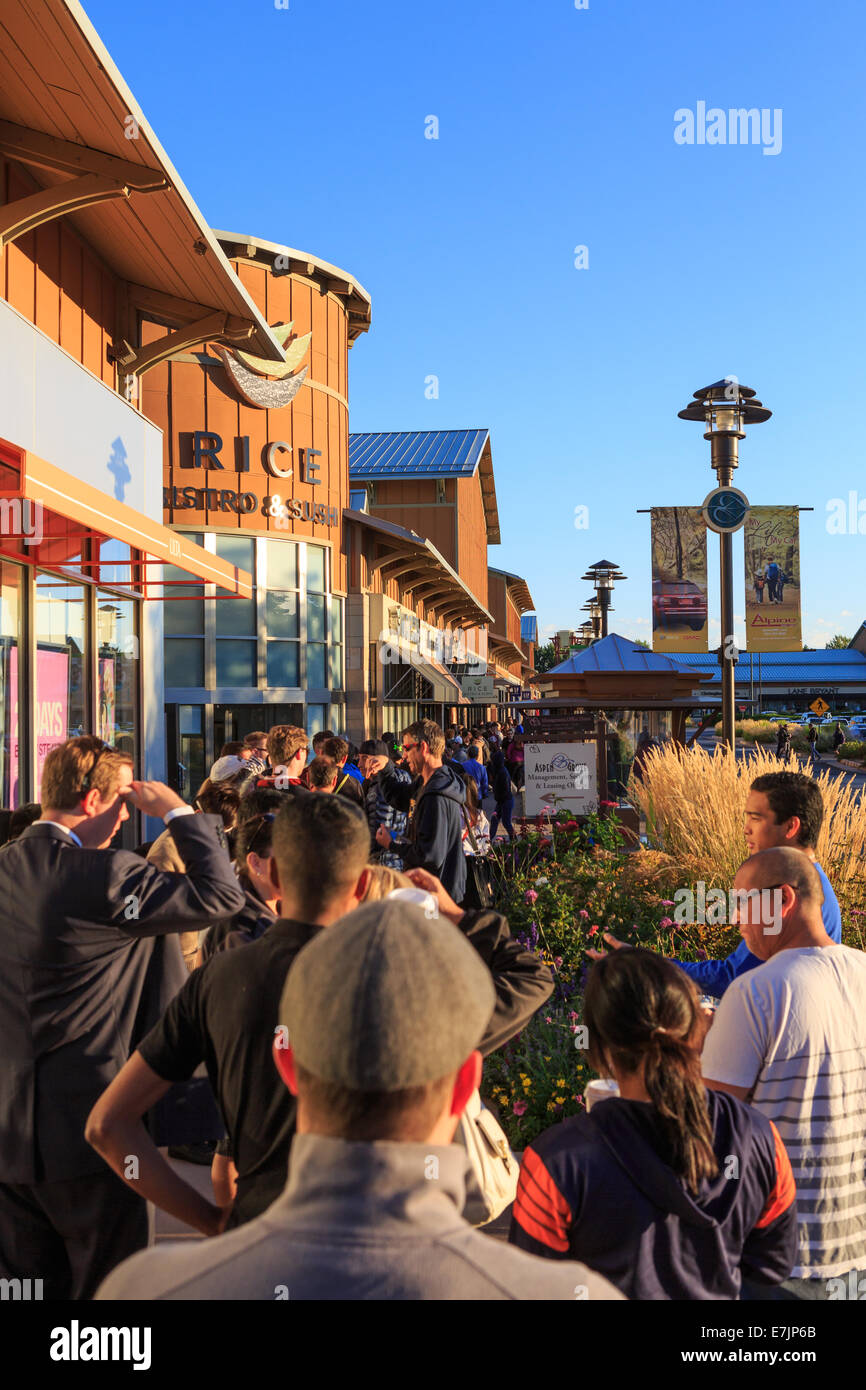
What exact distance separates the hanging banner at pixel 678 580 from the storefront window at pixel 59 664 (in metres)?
→ 6.83

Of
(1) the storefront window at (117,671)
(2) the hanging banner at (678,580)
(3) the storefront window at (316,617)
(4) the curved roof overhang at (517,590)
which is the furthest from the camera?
(4) the curved roof overhang at (517,590)

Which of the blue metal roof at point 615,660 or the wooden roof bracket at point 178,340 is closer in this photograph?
the wooden roof bracket at point 178,340

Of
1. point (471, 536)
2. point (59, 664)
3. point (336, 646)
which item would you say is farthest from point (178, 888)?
point (471, 536)

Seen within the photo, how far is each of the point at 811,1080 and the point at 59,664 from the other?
321 inches

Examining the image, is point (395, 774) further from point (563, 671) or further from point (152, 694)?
point (563, 671)

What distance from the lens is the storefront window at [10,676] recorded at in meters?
8.10

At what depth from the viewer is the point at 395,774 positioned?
9586 mm

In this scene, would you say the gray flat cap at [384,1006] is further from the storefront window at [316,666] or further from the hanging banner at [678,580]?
the storefront window at [316,666]

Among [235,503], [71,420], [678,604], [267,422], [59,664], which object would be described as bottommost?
[59,664]

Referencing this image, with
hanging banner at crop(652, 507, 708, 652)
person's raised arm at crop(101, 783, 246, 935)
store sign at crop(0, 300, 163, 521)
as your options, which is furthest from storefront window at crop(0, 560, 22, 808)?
hanging banner at crop(652, 507, 708, 652)

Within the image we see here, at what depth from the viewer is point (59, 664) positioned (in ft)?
31.1

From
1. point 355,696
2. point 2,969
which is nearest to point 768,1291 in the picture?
point 2,969

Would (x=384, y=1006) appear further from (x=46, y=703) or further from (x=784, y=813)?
(x=46, y=703)

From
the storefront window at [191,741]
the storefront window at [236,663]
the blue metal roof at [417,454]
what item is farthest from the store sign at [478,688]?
the storefront window at [191,741]
